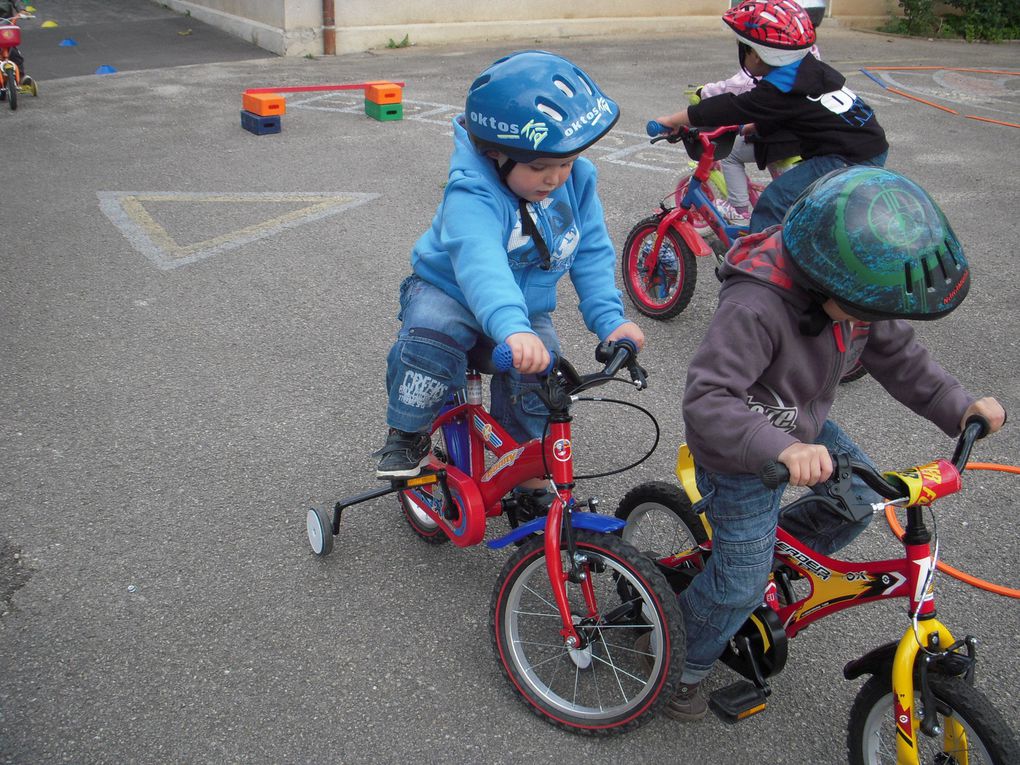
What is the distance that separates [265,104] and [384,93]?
50.8 inches

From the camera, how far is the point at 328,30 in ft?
43.4

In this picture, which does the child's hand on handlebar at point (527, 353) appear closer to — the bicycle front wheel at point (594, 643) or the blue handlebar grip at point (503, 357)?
the blue handlebar grip at point (503, 357)

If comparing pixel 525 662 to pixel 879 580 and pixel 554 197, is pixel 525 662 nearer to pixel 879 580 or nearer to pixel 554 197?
pixel 879 580

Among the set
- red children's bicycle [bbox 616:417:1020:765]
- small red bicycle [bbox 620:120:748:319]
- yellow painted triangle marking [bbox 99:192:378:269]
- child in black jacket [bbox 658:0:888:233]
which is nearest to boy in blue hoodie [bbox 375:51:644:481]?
red children's bicycle [bbox 616:417:1020:765]

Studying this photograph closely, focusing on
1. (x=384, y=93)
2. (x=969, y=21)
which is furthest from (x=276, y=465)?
(x=969, y=21)

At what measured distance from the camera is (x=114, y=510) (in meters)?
3.79

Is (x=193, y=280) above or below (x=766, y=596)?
below

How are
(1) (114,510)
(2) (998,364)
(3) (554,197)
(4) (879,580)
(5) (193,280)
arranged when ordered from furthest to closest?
1. (5) (193,280)
2. (2) (998,364)
3. (1) (114,510)
4. (3) (554,197)
5. (4) (879,580)

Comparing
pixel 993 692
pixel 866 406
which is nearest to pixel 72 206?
pixel 866 406

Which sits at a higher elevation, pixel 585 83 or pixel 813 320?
pixel 585 83

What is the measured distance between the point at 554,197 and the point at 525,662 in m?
1.47

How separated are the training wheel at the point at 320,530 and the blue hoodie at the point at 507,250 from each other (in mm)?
999

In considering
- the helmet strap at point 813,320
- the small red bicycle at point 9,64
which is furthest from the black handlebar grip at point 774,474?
the small red bicycle at point 9,64

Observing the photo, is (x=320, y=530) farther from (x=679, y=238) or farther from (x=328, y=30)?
(x=328, y=30)
